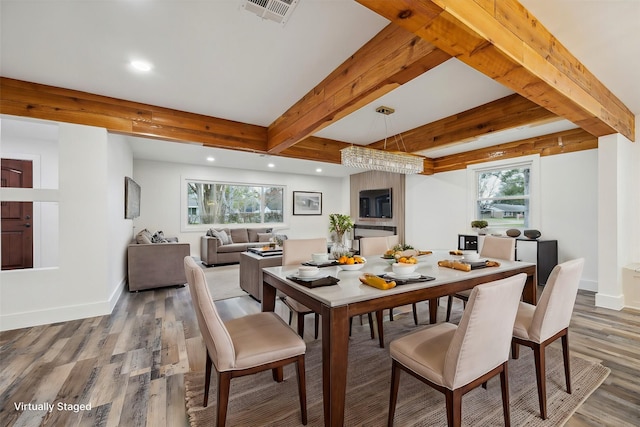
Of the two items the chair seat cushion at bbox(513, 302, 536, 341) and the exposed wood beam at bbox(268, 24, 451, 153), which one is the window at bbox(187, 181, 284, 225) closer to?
the exposed wood beam at bbox(268, 24, 451, 153)

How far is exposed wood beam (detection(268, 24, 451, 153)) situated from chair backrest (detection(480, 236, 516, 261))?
2.01 m

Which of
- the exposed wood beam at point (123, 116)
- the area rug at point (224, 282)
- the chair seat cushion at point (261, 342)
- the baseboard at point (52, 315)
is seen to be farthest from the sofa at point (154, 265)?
the chair seat cushion at point (261, 342)

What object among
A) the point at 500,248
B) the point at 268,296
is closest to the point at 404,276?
the point at 268,296

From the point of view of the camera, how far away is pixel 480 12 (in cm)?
146

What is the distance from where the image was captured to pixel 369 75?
2.12 metres

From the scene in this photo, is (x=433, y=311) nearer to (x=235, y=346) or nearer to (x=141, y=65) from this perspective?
(x=235, y=346)

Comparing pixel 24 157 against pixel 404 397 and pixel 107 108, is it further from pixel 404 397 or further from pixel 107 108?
pixel 404 397

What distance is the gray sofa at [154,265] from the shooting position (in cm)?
405

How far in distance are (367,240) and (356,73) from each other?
1853 millimetres

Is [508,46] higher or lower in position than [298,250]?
higher

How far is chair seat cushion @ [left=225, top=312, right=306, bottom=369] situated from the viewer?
143 centimetres

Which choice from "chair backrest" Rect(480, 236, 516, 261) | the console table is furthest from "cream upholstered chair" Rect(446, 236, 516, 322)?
the console table

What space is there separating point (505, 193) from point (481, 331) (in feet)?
15.9

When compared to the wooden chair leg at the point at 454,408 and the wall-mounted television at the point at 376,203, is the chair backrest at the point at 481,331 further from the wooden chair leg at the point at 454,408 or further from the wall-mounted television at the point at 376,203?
the wall-mounted television at the point at 376,203
